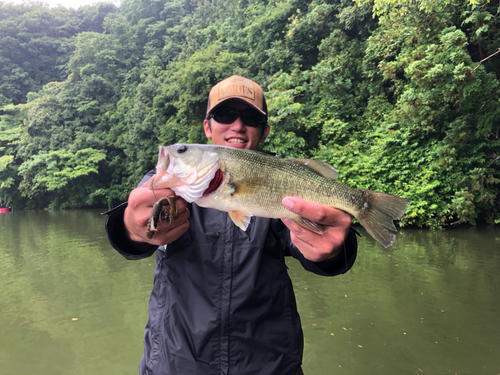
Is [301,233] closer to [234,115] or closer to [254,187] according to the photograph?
[254,187]

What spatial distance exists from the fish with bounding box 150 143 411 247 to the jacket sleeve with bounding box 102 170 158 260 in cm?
35

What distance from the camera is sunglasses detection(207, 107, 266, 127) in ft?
7.10

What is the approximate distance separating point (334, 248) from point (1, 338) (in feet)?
18.0

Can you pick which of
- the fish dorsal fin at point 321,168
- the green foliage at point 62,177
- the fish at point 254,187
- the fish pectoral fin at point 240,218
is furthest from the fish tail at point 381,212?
the green foliage at point 62,177

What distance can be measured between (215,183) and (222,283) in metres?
0.54

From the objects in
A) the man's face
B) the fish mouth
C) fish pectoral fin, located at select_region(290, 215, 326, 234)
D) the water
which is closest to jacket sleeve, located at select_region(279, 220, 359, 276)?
fish pectoral fin, located at select_region(290, 215, 326, 234)

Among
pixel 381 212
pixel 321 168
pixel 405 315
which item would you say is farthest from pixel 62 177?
pixel 381 212

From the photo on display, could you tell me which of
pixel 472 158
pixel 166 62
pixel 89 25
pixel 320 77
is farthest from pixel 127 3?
pixel 472 158

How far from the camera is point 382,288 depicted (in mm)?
6094

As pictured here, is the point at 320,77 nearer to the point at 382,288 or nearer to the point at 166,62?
the point at 382,288

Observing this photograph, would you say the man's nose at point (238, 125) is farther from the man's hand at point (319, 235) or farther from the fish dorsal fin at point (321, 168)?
the man's hand at point (319, 235)

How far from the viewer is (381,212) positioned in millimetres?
1688

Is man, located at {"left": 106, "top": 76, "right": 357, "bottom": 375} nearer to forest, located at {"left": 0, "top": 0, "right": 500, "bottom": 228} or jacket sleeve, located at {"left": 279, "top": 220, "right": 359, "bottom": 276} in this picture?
jacket sleeve, located at {"left": 279, "top": 220, "right": 359, "bottom": 276}

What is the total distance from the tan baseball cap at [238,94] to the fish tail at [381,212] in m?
0.97
